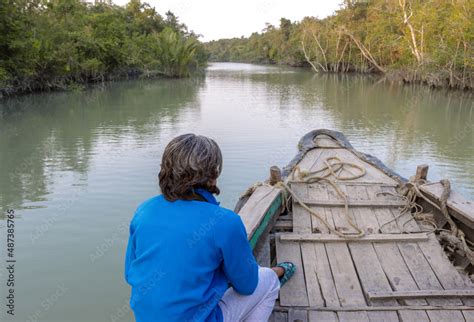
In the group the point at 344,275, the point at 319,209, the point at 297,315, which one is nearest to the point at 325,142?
the point at 319,209

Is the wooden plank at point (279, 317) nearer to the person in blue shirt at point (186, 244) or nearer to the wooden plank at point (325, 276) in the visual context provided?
the wooden plank at point (325, 276)

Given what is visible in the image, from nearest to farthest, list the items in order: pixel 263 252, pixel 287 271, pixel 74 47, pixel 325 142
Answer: pixel 287 271, pixel 263 252, pixel 325 142, pixel 74 47

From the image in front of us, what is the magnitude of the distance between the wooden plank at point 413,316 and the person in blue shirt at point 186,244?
3.53ft

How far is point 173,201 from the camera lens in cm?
158

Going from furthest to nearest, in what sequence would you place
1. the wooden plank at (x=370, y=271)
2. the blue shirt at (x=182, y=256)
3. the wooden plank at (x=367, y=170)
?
the wooden plank at (x=367, y=170) → the wooden plank at (x=370, y=271) → the blue shirt at (x=182, y=256)

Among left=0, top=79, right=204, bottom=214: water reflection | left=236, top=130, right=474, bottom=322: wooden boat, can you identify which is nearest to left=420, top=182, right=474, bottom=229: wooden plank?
left=236, top=130, right=474, bottom=322: wooden boat

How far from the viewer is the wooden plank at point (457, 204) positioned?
2.91 m

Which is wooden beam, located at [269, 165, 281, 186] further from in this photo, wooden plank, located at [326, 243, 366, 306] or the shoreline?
the shoreline

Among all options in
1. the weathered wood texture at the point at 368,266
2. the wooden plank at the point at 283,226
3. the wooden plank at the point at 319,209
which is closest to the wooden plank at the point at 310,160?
the wooden plank at the point at 319,209

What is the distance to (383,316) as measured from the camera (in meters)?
2.19

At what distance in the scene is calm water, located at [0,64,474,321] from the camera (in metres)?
3.93

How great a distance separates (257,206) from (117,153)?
19.8ft

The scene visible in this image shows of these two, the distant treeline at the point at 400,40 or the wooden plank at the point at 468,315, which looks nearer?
the wooden plank at the point at 468,315

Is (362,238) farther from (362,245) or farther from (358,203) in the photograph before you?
(358,203)
